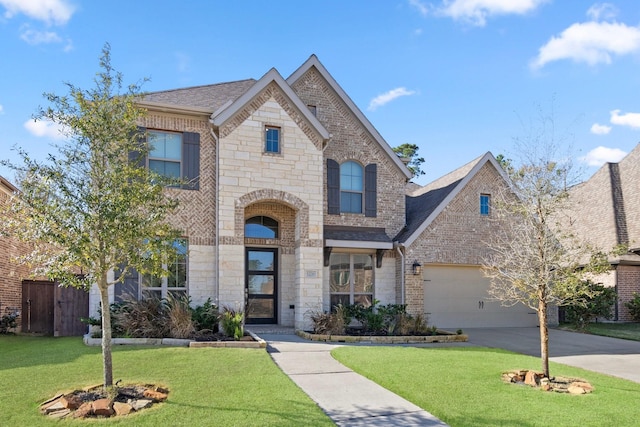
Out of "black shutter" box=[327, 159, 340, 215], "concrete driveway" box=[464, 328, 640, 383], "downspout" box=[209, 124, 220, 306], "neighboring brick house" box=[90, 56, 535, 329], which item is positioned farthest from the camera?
"black shutter" box=[327, 159, 340, 215]

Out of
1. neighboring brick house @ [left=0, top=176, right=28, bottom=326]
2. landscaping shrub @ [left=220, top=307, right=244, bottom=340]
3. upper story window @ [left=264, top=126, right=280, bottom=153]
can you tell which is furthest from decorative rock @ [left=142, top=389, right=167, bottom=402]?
neighboring brick house @ [left=0, top=176, right=28, bottom=326]

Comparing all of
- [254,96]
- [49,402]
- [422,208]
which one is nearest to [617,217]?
[422,208]

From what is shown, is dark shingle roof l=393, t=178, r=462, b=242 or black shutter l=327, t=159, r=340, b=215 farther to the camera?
dark shingle roof l=393, t=178, r=462, b=242

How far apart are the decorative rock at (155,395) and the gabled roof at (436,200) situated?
33.7 feet

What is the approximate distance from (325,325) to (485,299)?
270 inches

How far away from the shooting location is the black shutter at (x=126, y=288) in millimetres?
12656

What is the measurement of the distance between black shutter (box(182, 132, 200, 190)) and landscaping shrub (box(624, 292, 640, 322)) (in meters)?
16.2

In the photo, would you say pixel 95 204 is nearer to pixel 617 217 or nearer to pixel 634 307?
pixel 634 307

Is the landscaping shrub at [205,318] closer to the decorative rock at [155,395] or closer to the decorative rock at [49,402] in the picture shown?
the decorative rock at [155,395]

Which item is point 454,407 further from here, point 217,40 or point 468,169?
point 468,169

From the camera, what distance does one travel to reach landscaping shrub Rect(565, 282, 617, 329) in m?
16.4

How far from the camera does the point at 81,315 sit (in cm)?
1346

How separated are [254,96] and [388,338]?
759 centimetres

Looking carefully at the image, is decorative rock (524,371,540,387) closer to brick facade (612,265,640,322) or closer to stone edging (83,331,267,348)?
stone edging (83,331,267,348)
